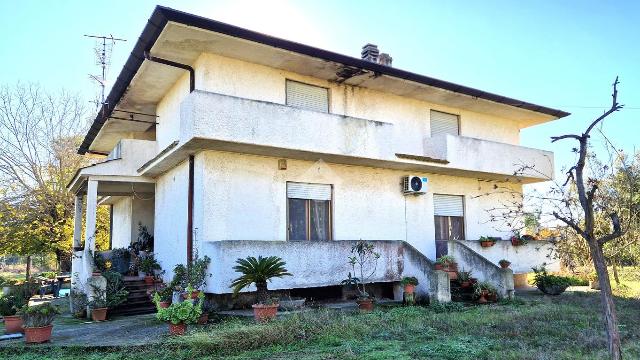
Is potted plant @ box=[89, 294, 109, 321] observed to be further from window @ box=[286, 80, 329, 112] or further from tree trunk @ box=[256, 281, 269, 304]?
window @ box=[286, 80, 329, 112]

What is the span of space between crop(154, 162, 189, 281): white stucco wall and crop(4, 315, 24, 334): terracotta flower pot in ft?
12.4

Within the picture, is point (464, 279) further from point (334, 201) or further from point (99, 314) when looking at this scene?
point (99, 314)

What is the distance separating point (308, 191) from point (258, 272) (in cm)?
379

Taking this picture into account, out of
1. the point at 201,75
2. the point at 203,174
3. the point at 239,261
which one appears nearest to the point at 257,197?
the point at 203,174

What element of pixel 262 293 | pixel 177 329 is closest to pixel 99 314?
pixel 177 329

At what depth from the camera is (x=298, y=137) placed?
12250mm

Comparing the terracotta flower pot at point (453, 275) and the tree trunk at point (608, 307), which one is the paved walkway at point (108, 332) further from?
the terracotta flower pot at point (453, 275)

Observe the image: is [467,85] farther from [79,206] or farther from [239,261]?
[79,206]

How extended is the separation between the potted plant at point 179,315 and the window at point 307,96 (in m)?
6.45

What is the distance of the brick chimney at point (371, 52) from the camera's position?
17.0 m

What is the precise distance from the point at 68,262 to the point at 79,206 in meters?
11.7

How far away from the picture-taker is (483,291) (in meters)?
13.5

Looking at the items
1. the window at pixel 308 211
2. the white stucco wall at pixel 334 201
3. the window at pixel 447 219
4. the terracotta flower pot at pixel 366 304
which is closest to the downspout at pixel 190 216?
the white stucco wall at pixel 334 201

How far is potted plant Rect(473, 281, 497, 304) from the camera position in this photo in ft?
44.3
